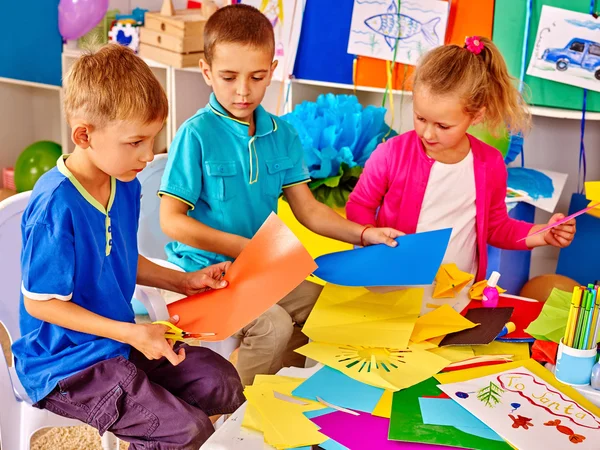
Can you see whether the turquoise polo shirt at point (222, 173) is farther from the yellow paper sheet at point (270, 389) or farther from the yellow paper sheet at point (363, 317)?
the yellow paper sheet at point (270, 389)

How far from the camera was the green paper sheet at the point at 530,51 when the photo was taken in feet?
6.88

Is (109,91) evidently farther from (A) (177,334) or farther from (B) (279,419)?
(B) (279,419)

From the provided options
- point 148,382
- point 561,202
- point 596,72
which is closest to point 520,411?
point 148,382

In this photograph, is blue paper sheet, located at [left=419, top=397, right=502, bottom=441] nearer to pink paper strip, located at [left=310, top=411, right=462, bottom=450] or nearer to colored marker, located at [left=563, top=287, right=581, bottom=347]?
pink paper strip, located at [left=310, top=411, right=462, bottom=450]

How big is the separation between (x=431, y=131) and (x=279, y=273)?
58 centimetres

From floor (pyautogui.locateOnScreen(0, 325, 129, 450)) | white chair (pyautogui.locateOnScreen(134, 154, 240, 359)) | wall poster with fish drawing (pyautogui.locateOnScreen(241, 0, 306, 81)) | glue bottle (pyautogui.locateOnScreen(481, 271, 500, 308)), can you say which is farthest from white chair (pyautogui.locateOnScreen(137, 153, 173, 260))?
wall poster with fish drawing (pyautogui.locateOnScreen(241, 0, 306, 81))

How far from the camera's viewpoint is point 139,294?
4.48 ft

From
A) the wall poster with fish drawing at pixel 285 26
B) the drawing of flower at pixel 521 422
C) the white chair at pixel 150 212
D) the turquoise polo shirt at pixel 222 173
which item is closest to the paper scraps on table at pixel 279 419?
the drawing of flower at pixel 521 422

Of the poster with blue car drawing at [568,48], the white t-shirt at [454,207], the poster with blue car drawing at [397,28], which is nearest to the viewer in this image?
the white t-shirt at [454,207]

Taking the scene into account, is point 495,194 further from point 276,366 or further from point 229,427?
point 229,427

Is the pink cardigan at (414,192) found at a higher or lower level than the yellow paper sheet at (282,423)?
higher

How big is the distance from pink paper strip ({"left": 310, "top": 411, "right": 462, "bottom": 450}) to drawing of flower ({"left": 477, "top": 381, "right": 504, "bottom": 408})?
11 centimetres

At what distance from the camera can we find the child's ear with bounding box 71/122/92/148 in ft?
3.61

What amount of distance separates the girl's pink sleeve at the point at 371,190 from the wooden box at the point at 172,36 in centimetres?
136
